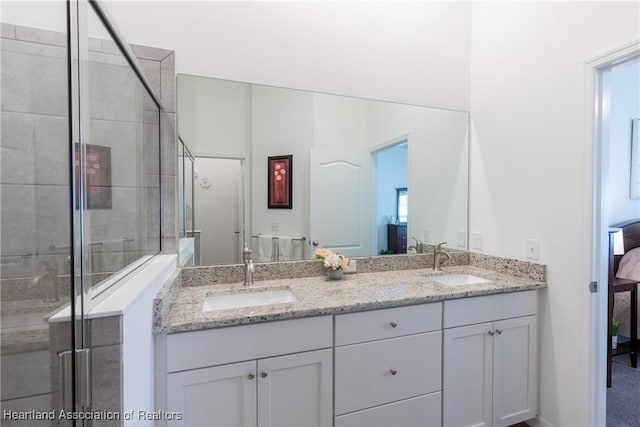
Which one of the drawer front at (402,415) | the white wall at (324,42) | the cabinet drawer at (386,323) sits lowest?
the drawer front at (402,415)

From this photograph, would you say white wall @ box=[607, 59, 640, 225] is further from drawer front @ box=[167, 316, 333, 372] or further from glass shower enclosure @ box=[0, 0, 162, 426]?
glass shower enclosure @ box=[0, 0, 162, 426]

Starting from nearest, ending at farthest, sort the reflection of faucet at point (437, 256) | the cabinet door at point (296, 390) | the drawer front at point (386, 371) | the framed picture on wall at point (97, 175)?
the framed picture on wall at point (97, 175)
the cabinet door at point (296, 390)
the drawer front at point (386, 371)
the reflection of faucet at point (437, 256)

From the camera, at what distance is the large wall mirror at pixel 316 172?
5.69ft

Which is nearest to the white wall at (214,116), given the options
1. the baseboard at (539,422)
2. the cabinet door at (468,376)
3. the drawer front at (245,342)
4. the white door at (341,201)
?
the white door at (341,201)

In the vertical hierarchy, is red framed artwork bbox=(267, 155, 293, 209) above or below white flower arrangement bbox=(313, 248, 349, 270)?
above

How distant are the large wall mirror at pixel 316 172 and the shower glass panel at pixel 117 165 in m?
0.23

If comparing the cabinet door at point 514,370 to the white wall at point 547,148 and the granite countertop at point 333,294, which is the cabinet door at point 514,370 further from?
the granite countertop at point 333,294

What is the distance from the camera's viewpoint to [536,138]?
5.84 feet

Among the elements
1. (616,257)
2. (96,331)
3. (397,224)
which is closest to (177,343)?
(96,331)

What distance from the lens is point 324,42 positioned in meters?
1.91

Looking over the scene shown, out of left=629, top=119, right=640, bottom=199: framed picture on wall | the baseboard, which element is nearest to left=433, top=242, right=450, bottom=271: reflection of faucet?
the baseboard

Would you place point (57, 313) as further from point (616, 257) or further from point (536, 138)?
point (616, 257)

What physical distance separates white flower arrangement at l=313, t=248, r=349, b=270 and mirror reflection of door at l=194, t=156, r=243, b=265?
49 cm

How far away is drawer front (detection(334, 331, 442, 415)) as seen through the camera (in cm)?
135
